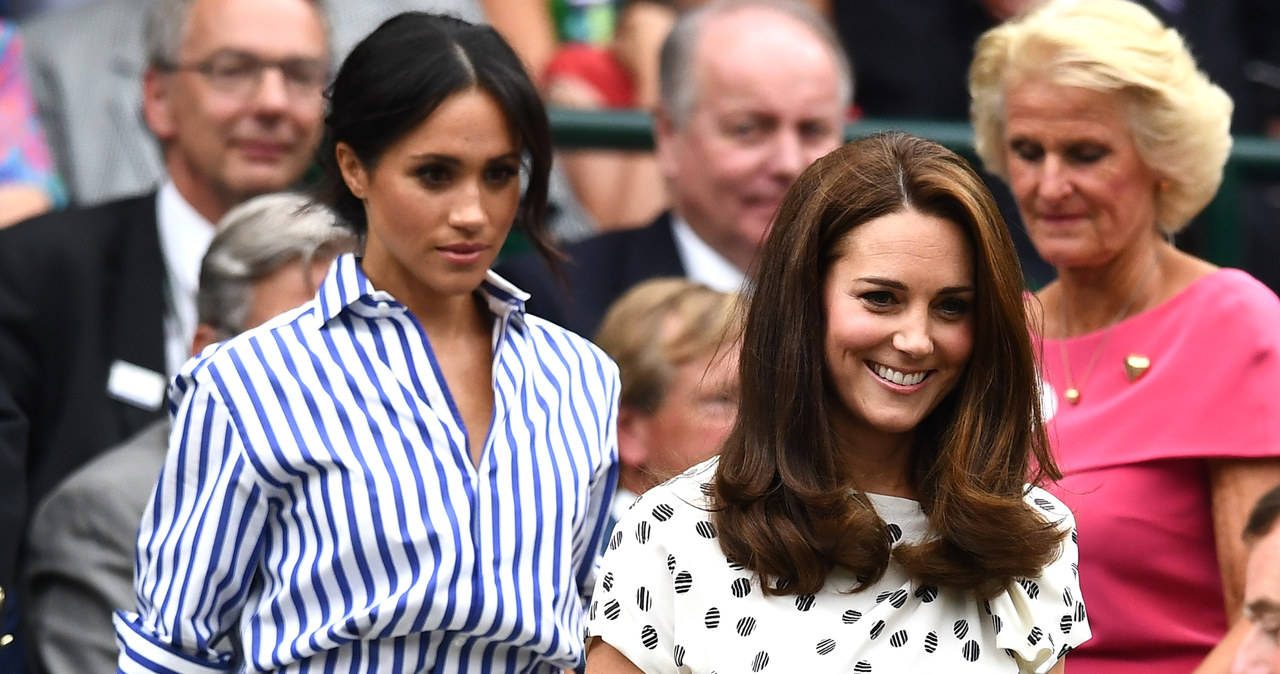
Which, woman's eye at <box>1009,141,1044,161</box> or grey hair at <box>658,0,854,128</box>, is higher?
woman's eye at <box>1009,141,1044,161</box>

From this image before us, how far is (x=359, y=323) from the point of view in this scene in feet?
9.00

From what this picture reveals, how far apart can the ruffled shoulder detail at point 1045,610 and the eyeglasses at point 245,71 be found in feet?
7.87

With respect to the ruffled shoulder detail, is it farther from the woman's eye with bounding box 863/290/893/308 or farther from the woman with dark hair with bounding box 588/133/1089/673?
the woman's eye with bounding box 863/290/893/308

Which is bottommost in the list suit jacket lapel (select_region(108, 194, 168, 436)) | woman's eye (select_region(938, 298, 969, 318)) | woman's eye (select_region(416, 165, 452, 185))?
suit jacket lapel (select_region(108, 194, 168, 436))

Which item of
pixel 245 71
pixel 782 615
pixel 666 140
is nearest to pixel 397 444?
pixel 782 615

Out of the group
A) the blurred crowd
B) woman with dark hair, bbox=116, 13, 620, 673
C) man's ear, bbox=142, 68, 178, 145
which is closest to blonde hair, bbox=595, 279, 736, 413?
the blurred crowd

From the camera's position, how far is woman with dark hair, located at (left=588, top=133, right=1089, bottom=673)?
2.33 metres

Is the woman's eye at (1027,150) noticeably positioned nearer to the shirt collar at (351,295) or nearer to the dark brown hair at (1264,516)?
the dark brown hair at (1264,516)

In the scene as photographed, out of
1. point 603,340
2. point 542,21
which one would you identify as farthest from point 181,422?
point 542,21

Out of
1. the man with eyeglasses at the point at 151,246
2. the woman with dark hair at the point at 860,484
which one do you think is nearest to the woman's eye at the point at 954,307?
the woman with dark hair at the point at 860,484

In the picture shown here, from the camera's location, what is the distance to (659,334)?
144 inches

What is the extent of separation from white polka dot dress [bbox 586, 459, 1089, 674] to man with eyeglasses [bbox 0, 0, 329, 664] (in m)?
1.50

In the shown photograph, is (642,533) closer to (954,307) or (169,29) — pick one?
(954,307)

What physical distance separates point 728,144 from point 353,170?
184 cm
